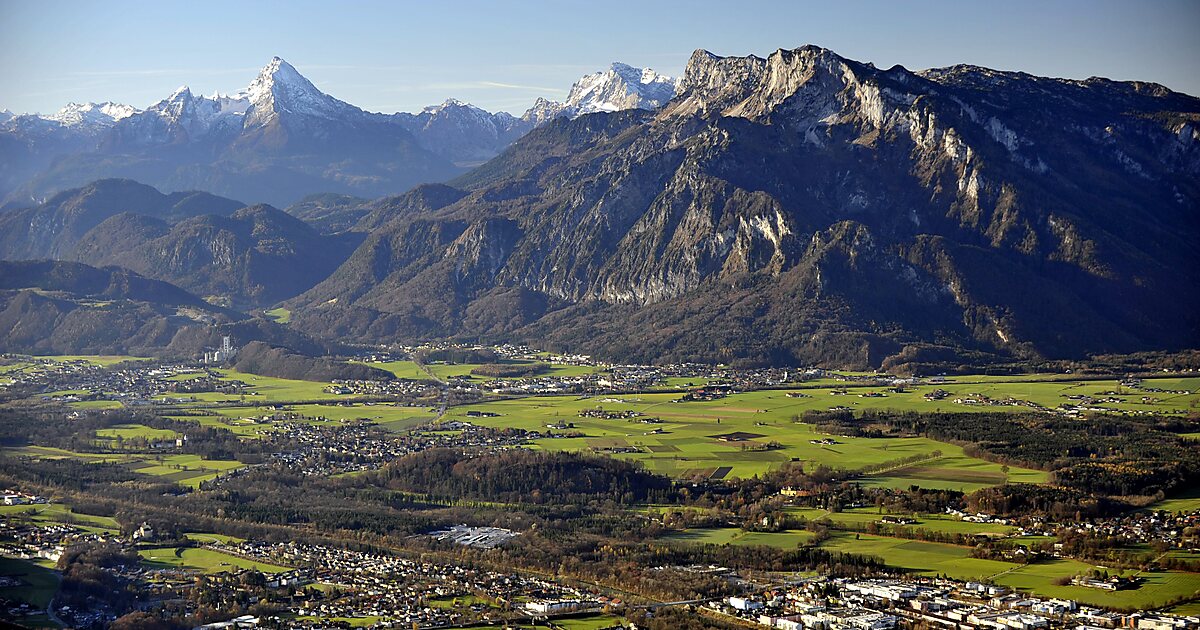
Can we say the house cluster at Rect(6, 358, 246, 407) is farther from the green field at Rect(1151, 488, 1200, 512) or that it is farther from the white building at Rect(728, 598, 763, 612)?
the green field at Rect(1151, 488, 1200, 512)

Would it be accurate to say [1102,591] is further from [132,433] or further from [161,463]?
[132,433]

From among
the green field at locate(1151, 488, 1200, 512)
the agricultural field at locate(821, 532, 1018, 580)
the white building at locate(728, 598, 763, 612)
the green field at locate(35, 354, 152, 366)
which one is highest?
the green field at locate(35, 354, 152, 366)

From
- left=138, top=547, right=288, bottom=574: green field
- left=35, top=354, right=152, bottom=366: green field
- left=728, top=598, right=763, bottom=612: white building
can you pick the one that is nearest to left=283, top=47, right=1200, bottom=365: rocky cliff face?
left=35, top=354, right=152, bottom=366: green field

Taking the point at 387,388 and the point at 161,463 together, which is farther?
the point at 387,388

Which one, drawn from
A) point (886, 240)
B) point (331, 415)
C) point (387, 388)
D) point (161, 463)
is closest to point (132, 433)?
point (161, 463)

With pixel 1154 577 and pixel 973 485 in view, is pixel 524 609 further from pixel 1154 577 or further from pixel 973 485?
pixel 973 485

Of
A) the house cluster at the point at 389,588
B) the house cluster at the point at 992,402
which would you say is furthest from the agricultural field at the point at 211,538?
the house cluster at the point at 992,402
